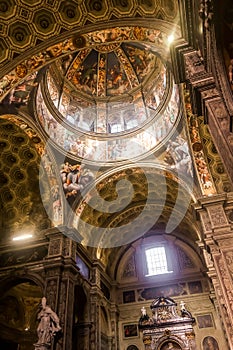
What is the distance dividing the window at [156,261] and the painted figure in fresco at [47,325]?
872cm

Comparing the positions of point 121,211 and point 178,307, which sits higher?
point 121,211

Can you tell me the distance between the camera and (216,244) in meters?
9.59

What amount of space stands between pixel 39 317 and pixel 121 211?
26.5 feet

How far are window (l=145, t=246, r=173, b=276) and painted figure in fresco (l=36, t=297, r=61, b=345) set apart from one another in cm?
872

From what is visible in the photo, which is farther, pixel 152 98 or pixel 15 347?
pixel 152 98

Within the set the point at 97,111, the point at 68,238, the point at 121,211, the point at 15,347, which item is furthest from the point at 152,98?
the point at 15,347

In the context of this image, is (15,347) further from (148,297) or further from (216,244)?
(216,244)

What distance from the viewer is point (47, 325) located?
10.1 metres

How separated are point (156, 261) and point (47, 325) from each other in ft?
31.3

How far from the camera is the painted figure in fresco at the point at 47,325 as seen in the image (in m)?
9.92

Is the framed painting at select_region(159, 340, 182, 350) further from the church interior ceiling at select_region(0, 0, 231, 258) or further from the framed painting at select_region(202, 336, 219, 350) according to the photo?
the church interior ceiling at select_region(0, 0, 231, 258)

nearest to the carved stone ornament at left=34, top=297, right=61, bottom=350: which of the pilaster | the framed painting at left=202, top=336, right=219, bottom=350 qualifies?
the pilaster

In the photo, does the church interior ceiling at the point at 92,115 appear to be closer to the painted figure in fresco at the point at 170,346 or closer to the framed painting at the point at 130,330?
the framed painting at the point at 130,330

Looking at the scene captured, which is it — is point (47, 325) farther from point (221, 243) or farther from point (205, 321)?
point (205, 321)
